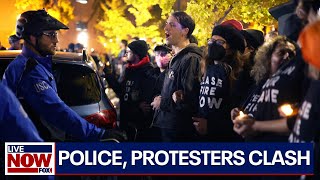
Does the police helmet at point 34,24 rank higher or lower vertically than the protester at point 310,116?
higher

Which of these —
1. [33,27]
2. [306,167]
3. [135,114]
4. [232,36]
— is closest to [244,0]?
[135,114]

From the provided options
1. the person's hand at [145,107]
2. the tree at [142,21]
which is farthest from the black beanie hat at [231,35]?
the tree at [142,21]

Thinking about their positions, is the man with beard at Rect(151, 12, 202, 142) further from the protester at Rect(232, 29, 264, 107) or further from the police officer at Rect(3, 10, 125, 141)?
the police officer at Rect(3, 10, 125, 141)

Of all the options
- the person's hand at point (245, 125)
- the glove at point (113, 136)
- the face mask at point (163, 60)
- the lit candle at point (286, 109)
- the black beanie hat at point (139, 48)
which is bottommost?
the glove at point (113, 136)

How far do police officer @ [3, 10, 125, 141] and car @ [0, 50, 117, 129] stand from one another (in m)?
0.58

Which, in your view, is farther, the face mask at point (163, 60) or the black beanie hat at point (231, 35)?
the face mask at point (163, 60)

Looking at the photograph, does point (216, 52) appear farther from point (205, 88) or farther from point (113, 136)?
point (113, 136)

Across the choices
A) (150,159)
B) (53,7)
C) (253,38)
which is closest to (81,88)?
(150,159)

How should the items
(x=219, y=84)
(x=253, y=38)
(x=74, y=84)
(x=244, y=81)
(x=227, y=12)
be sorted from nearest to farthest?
(x=219, y=84) < (x=74, y=84) < (x=244, y=81) < (x=253, y=38) < (x=227, y=12)

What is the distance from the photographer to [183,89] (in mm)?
6305

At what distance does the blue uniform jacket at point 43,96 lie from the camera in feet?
15.1

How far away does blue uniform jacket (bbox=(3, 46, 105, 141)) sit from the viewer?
15.1 feet

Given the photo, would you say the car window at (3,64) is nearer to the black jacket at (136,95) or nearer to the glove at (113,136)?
the glove at (113,136)

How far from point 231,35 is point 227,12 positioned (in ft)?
18.9
